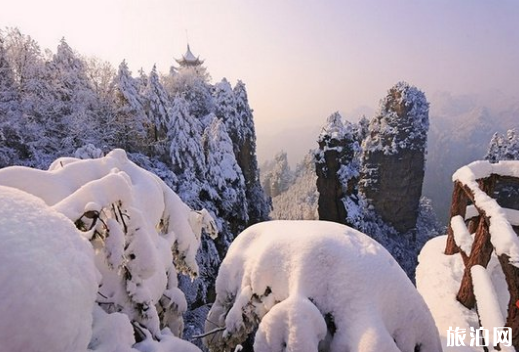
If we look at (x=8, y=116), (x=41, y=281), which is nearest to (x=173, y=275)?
(x=41, y=281)

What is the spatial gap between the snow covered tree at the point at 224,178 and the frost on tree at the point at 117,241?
11.2m

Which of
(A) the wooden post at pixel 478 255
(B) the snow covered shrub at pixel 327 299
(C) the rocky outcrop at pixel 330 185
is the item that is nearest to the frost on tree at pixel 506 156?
(C) the rocky outcrop at pixel 330 185

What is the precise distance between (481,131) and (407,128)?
10765cm

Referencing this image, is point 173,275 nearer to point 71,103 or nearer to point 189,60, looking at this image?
point 71,103

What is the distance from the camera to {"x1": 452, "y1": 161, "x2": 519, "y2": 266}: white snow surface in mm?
2326

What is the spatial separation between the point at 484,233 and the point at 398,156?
24.8 meters

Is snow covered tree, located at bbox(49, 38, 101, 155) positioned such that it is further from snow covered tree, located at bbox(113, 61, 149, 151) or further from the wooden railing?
the wooden railing

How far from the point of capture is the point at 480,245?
3207mm

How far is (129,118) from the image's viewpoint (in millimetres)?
15750

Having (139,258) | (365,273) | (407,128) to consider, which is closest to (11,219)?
(139,258)

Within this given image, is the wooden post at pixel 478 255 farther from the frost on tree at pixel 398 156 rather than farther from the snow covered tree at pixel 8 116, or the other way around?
the frost on tree at pixel 398 156

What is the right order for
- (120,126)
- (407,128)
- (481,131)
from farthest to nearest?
(481,131) → (407,128) → (120,126)

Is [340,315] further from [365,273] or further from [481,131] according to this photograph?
[481,131]

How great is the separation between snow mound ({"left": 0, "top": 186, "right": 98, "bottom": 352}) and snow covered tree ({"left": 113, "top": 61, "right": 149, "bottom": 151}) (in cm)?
1464
